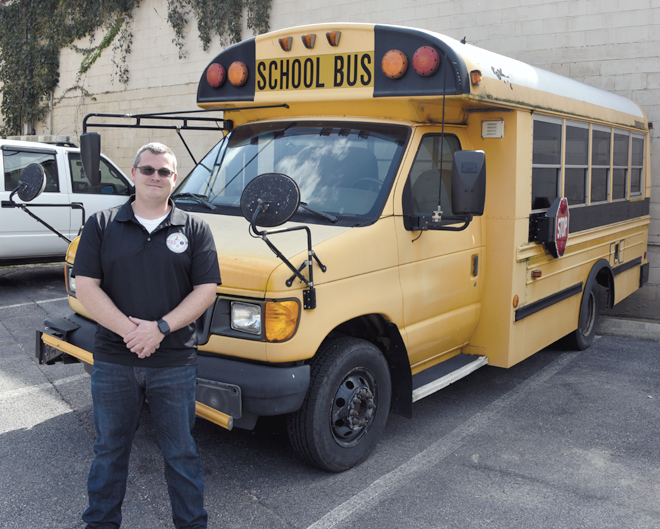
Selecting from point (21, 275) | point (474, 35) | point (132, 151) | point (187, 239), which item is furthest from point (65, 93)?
point (187, 239)

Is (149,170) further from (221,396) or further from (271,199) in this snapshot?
(221,396)

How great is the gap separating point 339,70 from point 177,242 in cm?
222

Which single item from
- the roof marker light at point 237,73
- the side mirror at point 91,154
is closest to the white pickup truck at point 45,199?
the roof marker light at point 237,73

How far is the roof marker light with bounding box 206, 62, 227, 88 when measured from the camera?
5.02 m

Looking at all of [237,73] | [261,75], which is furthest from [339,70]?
[237,73]

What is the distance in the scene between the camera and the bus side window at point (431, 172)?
4.26m

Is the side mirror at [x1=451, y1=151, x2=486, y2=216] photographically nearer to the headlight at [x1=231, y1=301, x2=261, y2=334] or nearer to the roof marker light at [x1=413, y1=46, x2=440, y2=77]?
the roof marker light at [x1=413, y1=46, x2=440, y2=77]

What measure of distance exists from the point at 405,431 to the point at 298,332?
1.58m

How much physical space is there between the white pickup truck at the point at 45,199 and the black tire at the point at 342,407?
18.8ft

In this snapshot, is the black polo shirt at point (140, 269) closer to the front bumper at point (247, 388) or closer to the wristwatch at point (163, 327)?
the wristwatch at point (163, 327)

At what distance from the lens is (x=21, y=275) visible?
10492 mm

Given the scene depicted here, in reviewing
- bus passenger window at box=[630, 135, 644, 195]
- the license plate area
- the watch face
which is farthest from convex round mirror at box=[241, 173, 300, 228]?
bus passenger window at box=[630, 135, 644, 195]

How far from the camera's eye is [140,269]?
2.69 m

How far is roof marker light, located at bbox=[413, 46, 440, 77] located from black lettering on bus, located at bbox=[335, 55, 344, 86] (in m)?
0.53
